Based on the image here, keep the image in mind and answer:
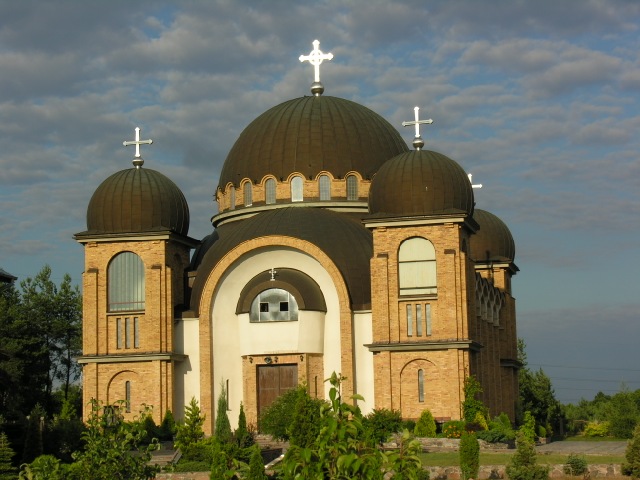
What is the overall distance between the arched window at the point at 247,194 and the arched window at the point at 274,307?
7.95 m

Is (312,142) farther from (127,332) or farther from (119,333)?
(119,333)

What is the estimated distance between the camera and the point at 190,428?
139 feet

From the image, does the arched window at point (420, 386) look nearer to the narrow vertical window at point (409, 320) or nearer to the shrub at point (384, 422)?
the narrow vertical window at point (409, 320)

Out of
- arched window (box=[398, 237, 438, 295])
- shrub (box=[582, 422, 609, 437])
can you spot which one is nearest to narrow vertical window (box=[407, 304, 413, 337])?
arched window (box=[398, 237, 438, 295])

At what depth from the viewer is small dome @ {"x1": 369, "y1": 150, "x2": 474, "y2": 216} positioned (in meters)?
44.2

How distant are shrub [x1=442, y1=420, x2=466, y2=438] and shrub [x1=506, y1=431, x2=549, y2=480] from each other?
11066mm

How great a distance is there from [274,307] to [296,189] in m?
7.72

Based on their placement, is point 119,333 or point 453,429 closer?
point 453,429

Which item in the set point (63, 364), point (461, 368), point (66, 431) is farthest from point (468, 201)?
point (63, 364)

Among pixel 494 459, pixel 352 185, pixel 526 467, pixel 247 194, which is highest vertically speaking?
pixel 352 185

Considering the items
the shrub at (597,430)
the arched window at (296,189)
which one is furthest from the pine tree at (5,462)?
the shrub at (597,430)

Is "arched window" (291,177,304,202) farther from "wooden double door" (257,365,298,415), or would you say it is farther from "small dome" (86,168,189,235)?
"wooden double door" (257,365,298,415)

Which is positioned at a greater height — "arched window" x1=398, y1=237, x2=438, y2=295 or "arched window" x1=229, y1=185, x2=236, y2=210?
"arched window" x1=229, y1=185, x2=236, y2=210

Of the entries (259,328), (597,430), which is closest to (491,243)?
(597,430)
